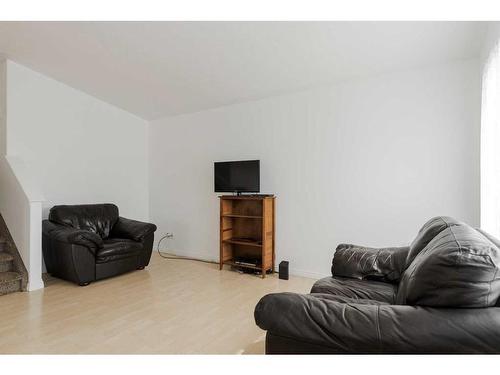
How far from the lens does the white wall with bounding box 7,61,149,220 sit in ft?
13.1

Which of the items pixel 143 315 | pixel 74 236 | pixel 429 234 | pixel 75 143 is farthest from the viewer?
pixel 75 143

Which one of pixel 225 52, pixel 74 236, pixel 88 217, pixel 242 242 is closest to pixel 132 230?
pixel 88 217

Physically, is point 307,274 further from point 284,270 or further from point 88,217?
point 88,217

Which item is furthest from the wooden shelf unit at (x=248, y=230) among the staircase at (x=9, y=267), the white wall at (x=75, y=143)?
the staircase at (x=9, y=267)

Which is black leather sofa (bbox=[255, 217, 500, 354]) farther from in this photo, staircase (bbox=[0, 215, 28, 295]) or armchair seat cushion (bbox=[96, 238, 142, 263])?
staircase (bbox=[0, 215, 28, 295])

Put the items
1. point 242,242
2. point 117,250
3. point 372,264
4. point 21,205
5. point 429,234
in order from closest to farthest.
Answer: point 429,234 < point 372,264 < point 21,205 < point 117,250 < point 242,242

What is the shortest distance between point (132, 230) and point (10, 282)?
140cm

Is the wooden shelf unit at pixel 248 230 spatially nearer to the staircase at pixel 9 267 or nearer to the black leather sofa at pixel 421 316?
the staircase at pixel 9 267

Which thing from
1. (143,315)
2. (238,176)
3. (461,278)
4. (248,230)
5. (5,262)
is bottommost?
(143,315)

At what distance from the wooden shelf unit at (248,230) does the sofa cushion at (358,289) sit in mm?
1731

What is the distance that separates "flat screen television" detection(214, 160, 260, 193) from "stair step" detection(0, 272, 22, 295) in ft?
8.19

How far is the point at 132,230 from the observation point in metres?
4.21

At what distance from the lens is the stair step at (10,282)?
3207 millimetres
